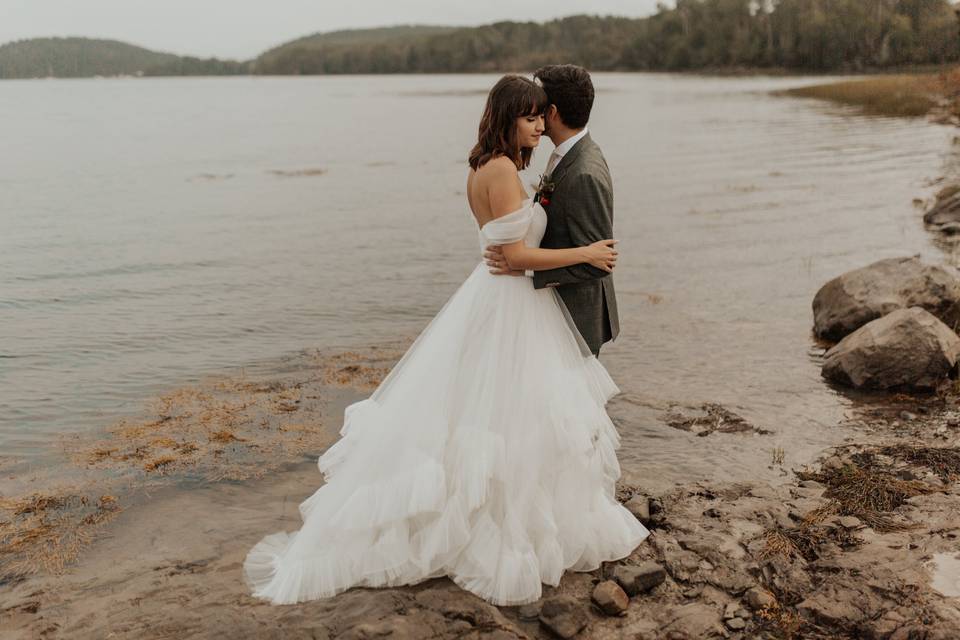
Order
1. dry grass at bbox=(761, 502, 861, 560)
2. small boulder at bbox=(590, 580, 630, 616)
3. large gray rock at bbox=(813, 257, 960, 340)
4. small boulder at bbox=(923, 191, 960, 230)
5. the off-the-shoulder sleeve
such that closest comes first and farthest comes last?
small boulder at bbox=(590, 580, 630, 616), the off-the-shoulder sleeve, dry grass at bbox=(761, 502, 861, 560), large gray rock at bbox=(813, 257, 960, 340), small boulder at bbox=(923, 191, 960, 230)

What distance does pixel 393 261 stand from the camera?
52.4 ft

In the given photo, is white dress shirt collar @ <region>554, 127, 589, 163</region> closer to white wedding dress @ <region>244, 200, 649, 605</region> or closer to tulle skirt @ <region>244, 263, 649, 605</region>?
white wedding dress @ <region>244, 200, 649, 605</region>

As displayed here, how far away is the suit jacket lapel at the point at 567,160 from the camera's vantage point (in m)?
4.75

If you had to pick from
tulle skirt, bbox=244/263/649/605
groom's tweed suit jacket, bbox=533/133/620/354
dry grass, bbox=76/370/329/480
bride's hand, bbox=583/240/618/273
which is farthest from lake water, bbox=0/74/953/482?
bride's hand, bbox=583/240/618/273

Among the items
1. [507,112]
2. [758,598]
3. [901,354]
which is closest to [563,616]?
[758,598]

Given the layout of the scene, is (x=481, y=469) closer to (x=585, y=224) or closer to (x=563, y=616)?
(x=563, y=616)

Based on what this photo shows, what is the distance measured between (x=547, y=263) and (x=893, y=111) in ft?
149

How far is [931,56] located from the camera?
341 ft

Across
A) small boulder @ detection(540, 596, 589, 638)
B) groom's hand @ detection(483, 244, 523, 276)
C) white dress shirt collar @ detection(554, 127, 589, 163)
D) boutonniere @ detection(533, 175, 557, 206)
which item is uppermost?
white dress shirt collar @ detection(554, 127, 589, 163)

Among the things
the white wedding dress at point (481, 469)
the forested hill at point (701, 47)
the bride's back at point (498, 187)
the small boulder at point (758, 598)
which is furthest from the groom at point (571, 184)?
the forested hill at point (701, 47)

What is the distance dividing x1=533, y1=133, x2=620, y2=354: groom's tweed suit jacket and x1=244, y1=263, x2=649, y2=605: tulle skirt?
15 cm

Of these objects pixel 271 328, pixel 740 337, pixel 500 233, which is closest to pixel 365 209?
pixel 271 328

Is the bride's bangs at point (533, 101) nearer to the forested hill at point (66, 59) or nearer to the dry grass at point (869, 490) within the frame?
the dry grass at point (869, 490)

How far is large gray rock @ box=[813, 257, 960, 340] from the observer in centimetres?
1014
